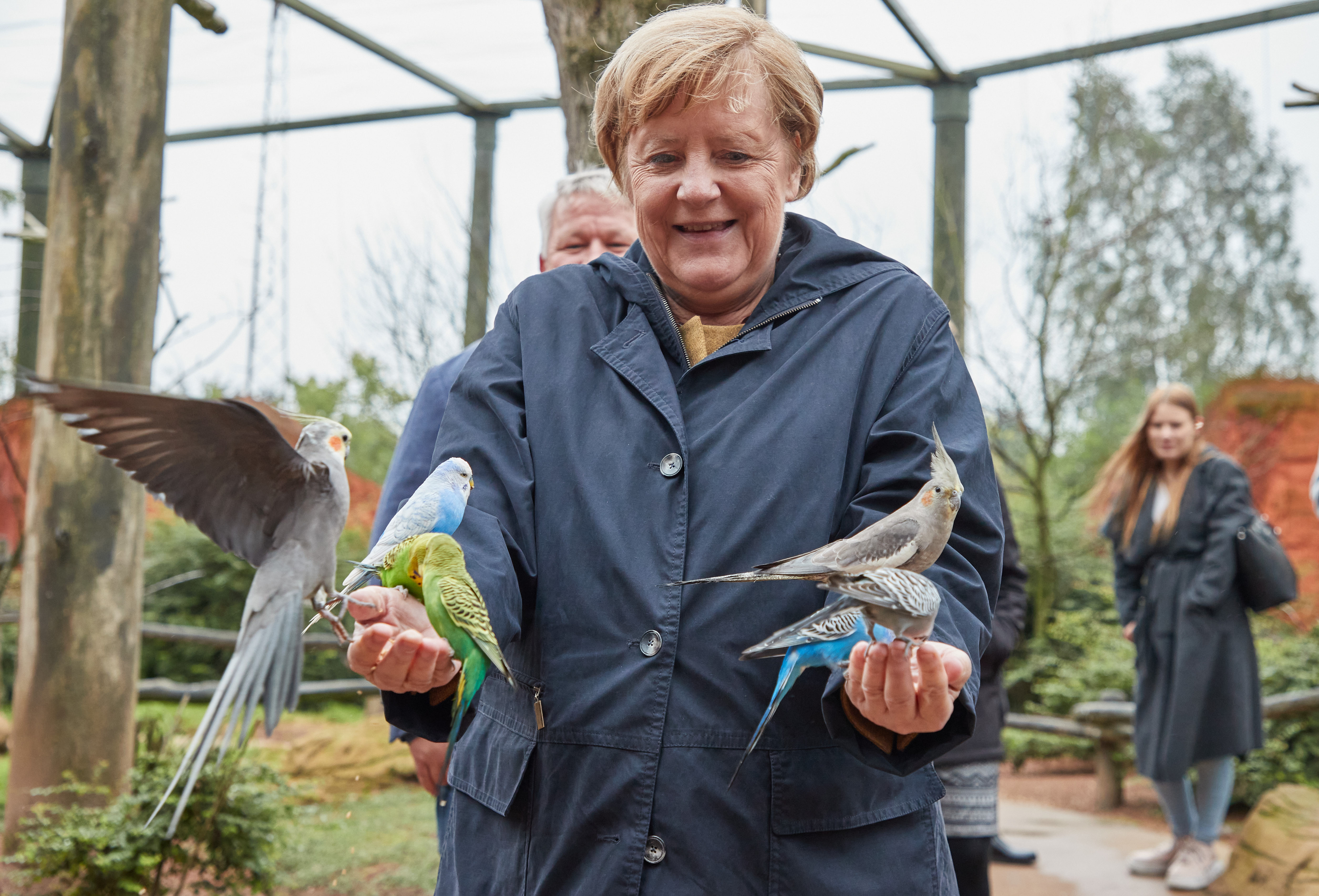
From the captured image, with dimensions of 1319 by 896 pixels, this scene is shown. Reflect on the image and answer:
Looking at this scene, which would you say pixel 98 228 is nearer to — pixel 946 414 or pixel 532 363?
pixel 532 363

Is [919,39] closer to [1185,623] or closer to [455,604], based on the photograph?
[1185,623]

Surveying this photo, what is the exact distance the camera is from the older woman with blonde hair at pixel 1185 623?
5.63 meters

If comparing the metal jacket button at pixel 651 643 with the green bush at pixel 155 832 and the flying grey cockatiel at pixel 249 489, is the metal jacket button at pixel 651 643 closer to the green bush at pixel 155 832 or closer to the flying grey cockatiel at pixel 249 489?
the flying grey cockatiel at pixel 249 489

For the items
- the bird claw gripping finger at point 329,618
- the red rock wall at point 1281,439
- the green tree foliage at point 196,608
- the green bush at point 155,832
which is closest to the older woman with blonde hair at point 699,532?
the bird claw gripping finger at point 329,618

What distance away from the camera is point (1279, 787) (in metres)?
5.95

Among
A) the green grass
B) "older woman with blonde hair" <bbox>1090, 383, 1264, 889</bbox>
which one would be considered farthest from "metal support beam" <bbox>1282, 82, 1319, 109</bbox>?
the green grass

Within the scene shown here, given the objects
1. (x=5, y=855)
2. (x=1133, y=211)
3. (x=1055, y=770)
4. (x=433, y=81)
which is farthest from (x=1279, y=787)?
(x=1133, y=211)

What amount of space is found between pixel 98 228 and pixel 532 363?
340cm

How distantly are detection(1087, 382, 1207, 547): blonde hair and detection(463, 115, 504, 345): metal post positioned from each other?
5749 mm

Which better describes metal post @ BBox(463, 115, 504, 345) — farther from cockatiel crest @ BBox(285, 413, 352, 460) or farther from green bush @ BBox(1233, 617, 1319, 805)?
cockatiel crest @ BBox(285, 413, 352, 460)

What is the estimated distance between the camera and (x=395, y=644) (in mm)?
1438

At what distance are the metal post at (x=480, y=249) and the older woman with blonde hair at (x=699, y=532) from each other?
26.9 feet

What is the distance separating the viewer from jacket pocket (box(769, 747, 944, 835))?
152 centimetres

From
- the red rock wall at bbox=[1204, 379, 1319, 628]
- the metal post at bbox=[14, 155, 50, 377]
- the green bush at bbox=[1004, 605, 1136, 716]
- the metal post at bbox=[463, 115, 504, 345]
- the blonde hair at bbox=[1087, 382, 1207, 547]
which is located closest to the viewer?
the blonde hair at bbox=[1087, 382, 1207, 547]
